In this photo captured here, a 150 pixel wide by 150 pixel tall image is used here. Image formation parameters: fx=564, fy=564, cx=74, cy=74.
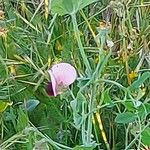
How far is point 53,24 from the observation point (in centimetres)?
115

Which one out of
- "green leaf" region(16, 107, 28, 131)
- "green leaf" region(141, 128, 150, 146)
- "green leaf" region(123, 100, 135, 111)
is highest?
"green leaf" region(123, 100, 135, 111)

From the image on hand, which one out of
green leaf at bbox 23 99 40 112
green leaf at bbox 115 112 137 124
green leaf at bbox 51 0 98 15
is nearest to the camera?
green leaf at bbox 51 0 98 15

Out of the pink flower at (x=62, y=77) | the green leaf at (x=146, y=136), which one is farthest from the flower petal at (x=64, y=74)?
the green leaf at (x=146, y=136)

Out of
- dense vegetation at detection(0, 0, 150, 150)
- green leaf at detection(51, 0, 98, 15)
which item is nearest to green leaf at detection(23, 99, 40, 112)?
dense vegetation at detection(0, 0, 150, 150)

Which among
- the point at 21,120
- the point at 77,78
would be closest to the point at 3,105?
the point at 21,120

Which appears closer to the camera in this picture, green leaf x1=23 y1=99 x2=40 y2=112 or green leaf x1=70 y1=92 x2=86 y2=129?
green leaf x1=70 y1=92 x2=86 y2=129

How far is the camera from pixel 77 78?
0.80 m

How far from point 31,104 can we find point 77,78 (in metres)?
0.18

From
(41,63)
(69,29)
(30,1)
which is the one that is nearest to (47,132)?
(41,63)

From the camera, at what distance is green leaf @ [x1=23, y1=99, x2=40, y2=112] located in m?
0.94

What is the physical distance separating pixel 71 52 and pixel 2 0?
0.32 metres

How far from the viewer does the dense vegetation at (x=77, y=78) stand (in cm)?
81

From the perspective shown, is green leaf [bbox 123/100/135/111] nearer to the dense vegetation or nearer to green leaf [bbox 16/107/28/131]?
the dense vegetation

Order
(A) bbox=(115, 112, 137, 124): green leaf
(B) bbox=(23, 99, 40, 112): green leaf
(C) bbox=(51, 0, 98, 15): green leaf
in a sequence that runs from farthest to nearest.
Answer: (B) bbox=(23, 99, 40, 112): green leaf → (A) bbox=(115, 112, 137, 124): green leaf → (C) bbox=(51, 0, 98, 15): green leaf
